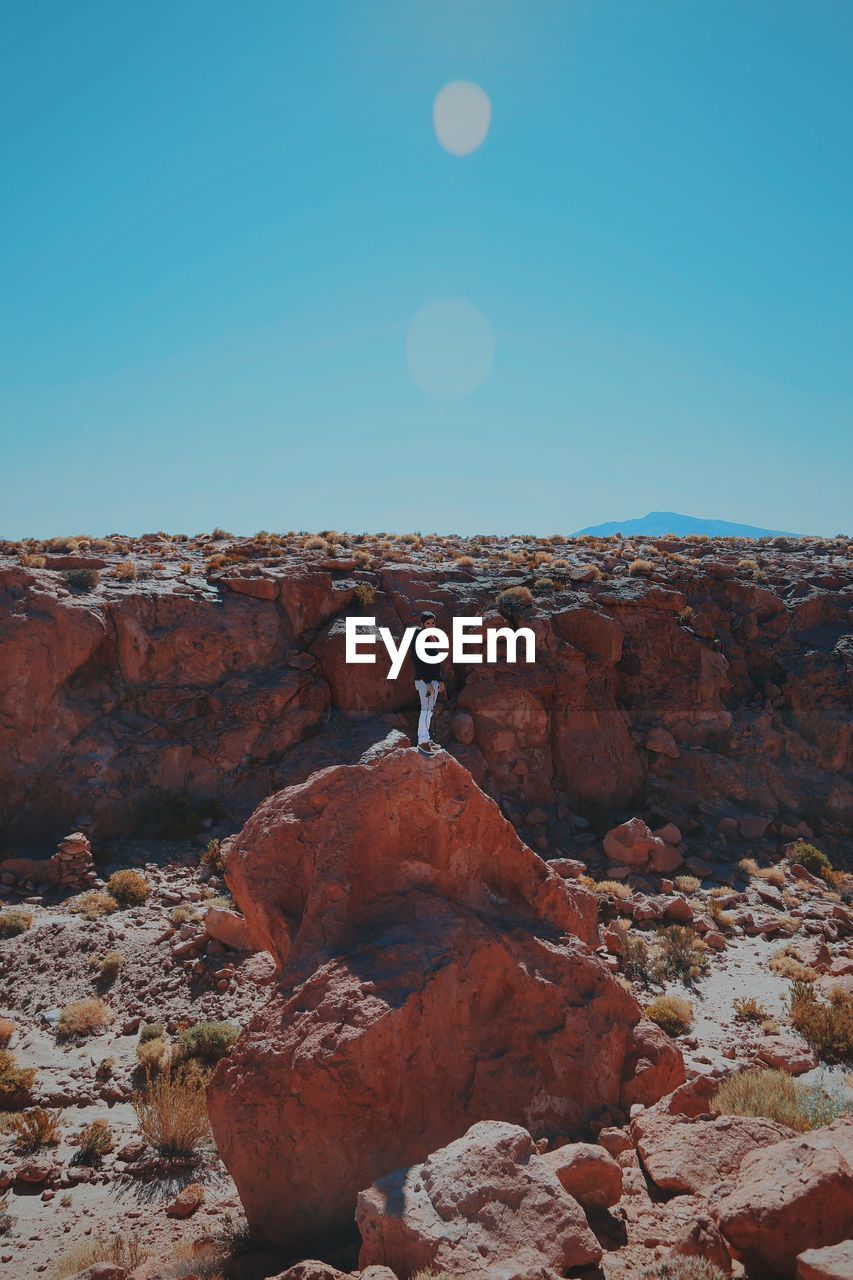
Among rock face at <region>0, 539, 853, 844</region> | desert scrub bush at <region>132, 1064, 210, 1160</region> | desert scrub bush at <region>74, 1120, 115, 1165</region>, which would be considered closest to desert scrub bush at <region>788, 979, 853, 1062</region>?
rock face at <region>0, 539, 853, 844</region>

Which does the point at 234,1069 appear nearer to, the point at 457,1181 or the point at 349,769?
the point at 457,1181

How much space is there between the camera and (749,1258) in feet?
13.0

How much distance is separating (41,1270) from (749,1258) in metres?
5.62

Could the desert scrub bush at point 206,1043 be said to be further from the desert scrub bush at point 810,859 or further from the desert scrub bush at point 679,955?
the desert scrub bush at point 810,859

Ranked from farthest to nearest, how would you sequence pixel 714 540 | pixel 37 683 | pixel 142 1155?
pixel 714 540
pixel 37 683
pixel 142 1155

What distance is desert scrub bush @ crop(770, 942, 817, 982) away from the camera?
39.9ft

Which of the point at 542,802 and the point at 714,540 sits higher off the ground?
the point at 714,540

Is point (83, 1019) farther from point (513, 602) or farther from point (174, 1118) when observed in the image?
point (513, 602)

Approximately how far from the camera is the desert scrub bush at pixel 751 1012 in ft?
35.6

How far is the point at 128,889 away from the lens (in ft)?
44.5

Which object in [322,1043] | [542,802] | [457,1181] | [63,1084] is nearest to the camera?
[457,1181]

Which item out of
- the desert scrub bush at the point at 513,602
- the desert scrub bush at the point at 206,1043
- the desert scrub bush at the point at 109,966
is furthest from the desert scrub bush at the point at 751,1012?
the desert scrub bush at the point at 513,602

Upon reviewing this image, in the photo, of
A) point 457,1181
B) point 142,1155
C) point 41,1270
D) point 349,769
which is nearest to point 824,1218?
point 457,1181

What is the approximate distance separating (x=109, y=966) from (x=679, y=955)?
8.94 meters
